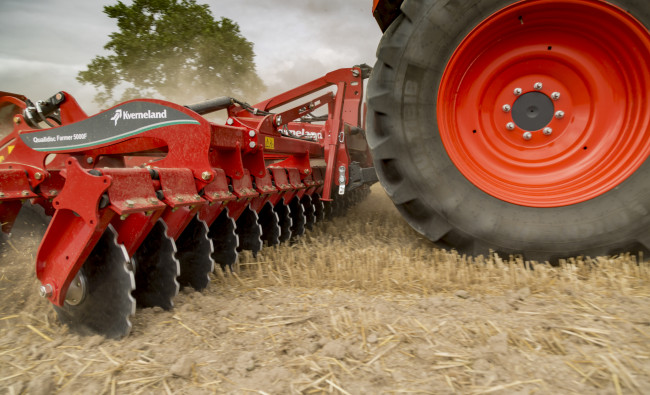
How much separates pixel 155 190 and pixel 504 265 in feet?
5.29

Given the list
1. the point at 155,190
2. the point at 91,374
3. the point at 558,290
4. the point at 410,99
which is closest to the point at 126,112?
the point at 155,190

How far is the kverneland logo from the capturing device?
2.03m

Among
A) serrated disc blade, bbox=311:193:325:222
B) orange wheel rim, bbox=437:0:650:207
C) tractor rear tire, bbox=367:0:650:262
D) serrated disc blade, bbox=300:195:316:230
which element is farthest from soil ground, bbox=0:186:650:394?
serrated disc blade, bbox=311:193:325:222

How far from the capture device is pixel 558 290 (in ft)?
5.79

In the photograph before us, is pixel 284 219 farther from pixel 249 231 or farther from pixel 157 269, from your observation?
pixel 157 269

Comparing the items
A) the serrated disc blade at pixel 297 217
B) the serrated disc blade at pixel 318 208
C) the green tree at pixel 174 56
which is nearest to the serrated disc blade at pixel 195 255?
the serrated disc blade at pixel 297 217

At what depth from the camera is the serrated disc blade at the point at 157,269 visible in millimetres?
1779

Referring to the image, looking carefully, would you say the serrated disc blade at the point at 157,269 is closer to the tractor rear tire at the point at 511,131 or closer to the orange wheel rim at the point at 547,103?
the tractor rear tire at the point at 511,131

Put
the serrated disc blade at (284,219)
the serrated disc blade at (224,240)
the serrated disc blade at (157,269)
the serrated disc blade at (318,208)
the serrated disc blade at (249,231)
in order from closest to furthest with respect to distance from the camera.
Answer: the serrated disc blade at (157,269) < the serrated disc blade at (224,240) < the serrated disc blade at (249,231) < the serrated disc blade at (284,219) < the serrated disc blade at (318,208)

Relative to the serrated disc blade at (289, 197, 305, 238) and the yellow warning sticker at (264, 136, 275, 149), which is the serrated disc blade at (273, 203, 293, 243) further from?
the yellow warning sticker at (264, 136, 275, 149)

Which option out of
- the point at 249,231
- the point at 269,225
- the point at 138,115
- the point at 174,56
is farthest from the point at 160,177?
the point at 174,56

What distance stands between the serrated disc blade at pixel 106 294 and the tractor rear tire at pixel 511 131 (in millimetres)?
1279

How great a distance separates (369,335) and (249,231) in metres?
1.35

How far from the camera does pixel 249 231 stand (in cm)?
262
